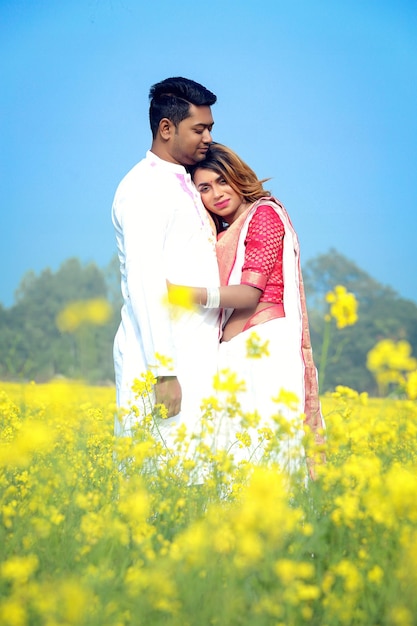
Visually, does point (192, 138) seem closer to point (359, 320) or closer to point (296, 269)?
point (296, 269)

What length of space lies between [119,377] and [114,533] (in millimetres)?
1555

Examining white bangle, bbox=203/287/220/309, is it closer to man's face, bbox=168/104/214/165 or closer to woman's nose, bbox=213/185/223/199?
woman's nose, bbox=213/185/223/199

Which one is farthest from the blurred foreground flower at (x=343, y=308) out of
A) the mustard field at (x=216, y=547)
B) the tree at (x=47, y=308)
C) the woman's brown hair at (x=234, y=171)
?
the tree at (x=47, y=308)

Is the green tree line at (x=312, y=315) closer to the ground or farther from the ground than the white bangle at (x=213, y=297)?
farther from the ground

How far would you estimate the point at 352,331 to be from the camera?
120 feet

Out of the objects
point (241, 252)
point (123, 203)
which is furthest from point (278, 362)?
point (123, 203)

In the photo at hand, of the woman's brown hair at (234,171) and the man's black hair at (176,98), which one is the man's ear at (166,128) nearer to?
the man's black hair at (176,98)

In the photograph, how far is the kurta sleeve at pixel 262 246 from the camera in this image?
3656 mm

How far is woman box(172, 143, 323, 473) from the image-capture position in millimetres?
3652

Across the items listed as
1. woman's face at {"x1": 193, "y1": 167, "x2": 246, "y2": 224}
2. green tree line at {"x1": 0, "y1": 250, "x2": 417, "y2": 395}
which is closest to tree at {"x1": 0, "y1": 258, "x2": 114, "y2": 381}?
green tree line at {"x1": 0, "y1": 250, "x2": 417, "y2": 395}

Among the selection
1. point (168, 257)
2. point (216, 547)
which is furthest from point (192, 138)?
point (216, 547)

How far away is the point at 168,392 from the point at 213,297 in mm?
472

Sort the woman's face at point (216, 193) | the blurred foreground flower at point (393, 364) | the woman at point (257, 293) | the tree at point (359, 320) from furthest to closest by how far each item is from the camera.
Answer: the tree at point (359, 320), the woman's face at point (216, 193), the woman at point (257, 293), the blurred foreground flower at point (393, 364)

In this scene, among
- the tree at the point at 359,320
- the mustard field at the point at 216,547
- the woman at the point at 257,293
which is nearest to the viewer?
the mustard field at the point at 216,547
